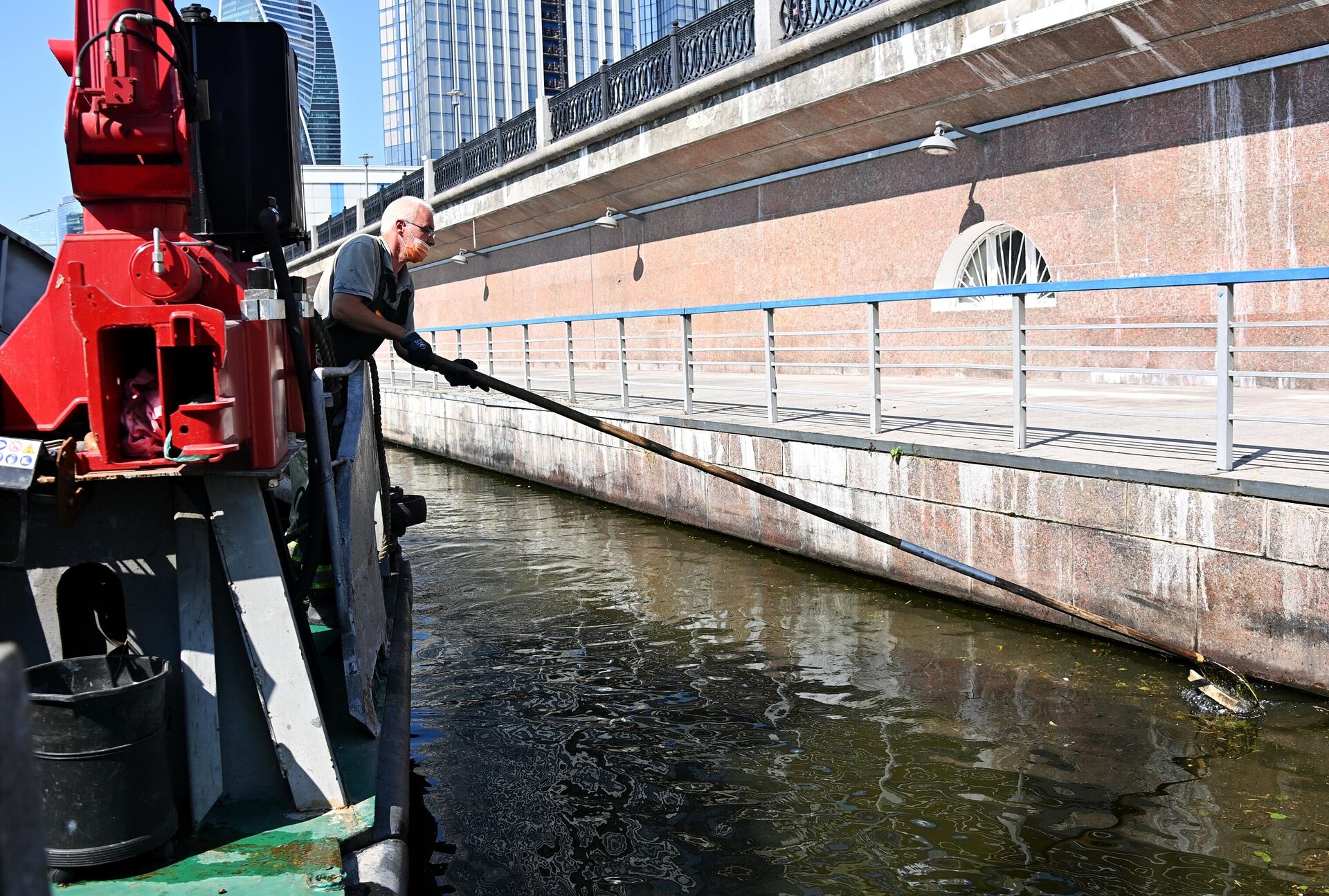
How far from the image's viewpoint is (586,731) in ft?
17.6

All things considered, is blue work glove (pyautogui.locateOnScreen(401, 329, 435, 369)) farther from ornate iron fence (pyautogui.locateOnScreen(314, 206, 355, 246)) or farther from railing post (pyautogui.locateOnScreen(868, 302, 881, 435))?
ornate iron fence (pyautogui.locateOnScreen(314, 206, 355, 246))

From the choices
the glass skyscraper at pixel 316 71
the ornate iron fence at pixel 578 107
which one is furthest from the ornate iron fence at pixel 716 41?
the glass skyscraper at pixel 316 71

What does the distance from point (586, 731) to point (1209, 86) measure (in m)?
8.24

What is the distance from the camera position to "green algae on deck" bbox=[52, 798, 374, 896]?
2814 mm

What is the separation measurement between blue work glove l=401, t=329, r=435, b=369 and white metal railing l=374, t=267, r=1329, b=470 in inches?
126

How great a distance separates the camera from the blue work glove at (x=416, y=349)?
523 cm

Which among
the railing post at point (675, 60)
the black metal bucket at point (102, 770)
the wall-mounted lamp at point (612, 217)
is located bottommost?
the black metal bucket at point (102, 770)

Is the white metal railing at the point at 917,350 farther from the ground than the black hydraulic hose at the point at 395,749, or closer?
farther from the ground

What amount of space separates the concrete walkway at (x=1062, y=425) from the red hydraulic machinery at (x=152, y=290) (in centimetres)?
448

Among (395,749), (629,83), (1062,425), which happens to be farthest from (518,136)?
(395,749)

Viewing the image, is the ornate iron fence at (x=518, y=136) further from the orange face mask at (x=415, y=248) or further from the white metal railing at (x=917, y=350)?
the orange face mask at (x=415, y=248)

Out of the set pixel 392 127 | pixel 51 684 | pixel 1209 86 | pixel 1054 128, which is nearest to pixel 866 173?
pixel 1054 128

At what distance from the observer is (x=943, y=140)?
11.7 meters

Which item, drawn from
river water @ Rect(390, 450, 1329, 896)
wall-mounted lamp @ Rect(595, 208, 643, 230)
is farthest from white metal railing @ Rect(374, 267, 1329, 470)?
wall-mounted lamp @ Rect(595, 208, 643, 230)
